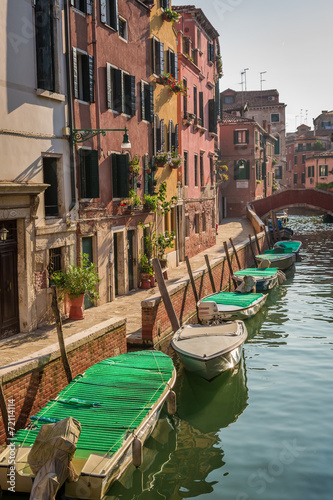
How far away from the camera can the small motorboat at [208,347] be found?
428 inches

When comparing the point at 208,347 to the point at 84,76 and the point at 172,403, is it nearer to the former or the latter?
the point at 172,403

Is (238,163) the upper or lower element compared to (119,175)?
upper

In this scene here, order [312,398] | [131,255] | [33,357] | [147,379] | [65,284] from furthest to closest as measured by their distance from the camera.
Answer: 1. [131,255]
2. [65,284]
3. [312,398]
4. [147,379]
5. [33,357]

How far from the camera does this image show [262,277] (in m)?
20.9

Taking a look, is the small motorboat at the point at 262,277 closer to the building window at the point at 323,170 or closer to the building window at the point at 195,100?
the building window at the point at 195,100

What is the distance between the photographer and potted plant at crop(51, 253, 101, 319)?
12.7 meters

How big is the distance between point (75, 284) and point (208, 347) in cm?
325

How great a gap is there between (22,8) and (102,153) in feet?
14.5

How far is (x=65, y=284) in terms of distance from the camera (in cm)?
1265

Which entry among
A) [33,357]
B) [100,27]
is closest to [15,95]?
[100,27]

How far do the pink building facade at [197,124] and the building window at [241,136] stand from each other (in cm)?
1300

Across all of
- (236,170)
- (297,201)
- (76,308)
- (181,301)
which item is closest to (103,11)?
(76,308)

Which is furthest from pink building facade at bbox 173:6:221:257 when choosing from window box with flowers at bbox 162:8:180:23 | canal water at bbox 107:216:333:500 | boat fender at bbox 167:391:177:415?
boat fender at bbox 167:391:177:415

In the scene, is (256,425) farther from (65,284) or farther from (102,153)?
(102,153)
